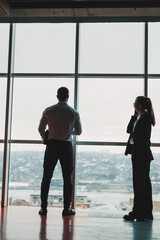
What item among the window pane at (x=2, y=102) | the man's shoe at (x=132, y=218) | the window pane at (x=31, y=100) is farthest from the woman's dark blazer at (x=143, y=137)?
the window pane at (x=2, y=102)

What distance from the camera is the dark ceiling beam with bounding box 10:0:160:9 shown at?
4324 millimetres

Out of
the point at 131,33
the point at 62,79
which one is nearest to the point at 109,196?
the point at 62,79

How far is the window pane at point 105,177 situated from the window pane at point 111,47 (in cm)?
123

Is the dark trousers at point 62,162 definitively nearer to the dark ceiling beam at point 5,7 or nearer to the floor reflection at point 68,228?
the floor reflection at point 68,228

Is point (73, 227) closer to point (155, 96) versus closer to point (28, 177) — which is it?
point (28, 177)

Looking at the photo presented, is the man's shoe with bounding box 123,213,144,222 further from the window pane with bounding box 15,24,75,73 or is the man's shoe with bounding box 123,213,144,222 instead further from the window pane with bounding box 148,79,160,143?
the window pane with bounding box 15,24,75,73

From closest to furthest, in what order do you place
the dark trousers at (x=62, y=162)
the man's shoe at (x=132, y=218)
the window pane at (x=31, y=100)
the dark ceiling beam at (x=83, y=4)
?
the man's shoe at (x=132, y=218) → the dark trousers at (x=62, y=162) → the dark ceiling beam at (x=83, y=4) → the window pane at (x=31, y=100)

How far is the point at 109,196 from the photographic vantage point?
15.3ft

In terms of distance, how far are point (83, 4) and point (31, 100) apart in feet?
5.26

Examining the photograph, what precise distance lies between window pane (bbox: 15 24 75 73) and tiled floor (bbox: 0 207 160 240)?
2.14 m

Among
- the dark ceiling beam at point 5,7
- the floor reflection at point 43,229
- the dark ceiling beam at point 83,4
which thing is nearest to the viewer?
the floor reflection at point 43,229

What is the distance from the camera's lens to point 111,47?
490 cm

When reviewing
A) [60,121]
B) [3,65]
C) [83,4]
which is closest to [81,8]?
[83,4]

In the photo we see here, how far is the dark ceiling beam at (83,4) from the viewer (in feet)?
14.2
